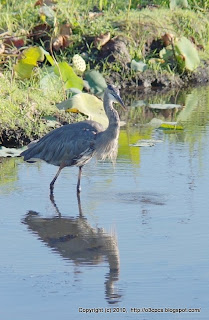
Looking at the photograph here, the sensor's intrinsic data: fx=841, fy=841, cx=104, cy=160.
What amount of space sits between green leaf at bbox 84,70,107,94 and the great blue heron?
4092 millimetres

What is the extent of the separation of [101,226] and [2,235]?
83cm

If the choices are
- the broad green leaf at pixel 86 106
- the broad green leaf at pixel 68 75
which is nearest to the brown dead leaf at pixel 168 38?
the broad green leaf at pixel 68 75

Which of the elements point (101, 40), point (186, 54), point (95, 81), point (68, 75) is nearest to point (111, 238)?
point (68, 75)

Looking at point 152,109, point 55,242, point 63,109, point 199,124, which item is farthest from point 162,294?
point 152,109

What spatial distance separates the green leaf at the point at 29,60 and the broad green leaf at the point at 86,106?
0.88 metres

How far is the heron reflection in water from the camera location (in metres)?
5.95

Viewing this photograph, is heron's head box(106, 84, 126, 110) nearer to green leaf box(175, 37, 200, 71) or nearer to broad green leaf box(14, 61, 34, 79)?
broad green leaf box(14, 61, 34, 79)

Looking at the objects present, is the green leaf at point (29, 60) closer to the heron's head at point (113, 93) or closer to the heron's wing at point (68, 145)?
the heron's wing at point (68, 145)

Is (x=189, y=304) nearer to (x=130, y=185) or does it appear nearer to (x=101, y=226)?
(x=101, y=226)

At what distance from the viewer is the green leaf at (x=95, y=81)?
1228cm

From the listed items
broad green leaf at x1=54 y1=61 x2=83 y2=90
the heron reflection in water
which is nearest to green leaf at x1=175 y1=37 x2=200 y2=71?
broad green leaf at x1=54 y1=61 x2=83 y2=90

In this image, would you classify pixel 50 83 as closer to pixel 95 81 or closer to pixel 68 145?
pixel 95 81

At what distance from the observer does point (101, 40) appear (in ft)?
44.8

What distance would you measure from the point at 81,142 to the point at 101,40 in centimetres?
595
